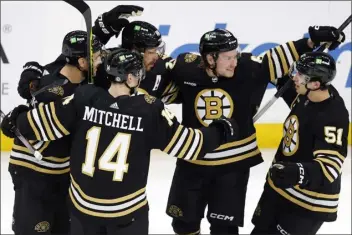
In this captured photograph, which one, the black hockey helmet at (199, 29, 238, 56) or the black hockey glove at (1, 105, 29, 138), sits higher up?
the black hockey helmet at (199, 29, 238, 56)

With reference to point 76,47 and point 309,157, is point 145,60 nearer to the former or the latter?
point 76,47

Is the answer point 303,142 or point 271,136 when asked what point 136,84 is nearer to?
point 303,142

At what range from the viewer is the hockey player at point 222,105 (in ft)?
9.68

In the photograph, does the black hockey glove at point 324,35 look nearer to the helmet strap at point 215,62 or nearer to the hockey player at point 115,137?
the helmet strap at point 215,62

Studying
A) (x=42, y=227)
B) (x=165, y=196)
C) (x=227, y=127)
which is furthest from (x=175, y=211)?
(x=165, y=196)

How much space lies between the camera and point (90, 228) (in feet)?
8.66

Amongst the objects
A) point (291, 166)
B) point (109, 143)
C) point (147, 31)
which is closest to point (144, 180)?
point (109, 143)

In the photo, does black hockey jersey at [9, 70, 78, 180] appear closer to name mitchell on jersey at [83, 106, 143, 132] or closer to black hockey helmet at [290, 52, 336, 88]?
name mitchell on jersey at [83, 106, 143, 132]

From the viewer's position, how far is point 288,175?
101 inches

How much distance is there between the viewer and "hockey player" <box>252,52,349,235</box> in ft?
8.64

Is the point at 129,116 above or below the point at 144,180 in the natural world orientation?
above

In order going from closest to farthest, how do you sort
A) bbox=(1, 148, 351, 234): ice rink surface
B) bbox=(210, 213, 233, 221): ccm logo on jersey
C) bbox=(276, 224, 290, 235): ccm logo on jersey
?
bbox=(276, 224, 290, 235): ccm logo on jersey → bbox=(210, 213, 233, 221): ccm logo on jersey → bbox=(1, 148, 351, 234): ice rink surface

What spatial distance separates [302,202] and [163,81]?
92 cm

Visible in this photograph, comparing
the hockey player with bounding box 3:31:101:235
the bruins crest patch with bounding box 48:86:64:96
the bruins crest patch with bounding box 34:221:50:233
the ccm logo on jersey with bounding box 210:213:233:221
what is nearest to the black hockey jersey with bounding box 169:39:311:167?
the ccm logo on jersey with bounding box 210:213:233:221
